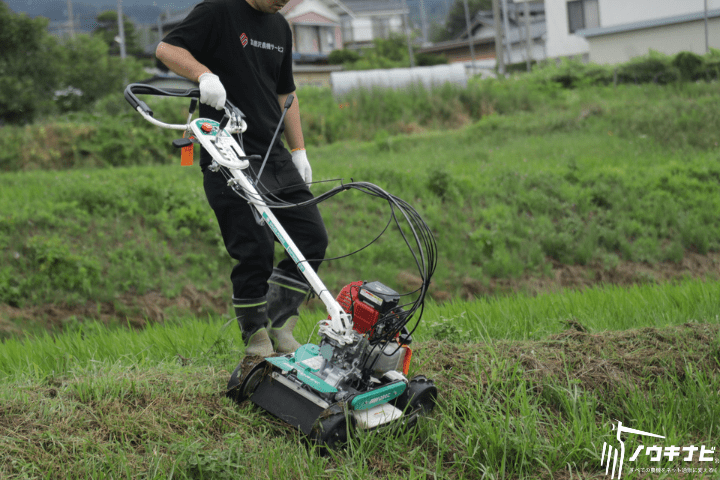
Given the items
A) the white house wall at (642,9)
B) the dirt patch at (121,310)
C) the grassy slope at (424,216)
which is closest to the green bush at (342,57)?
the white house wall at (642,9)

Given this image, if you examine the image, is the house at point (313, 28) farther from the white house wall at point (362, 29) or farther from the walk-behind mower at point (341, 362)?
the walk-behind mower at point (341, 362)

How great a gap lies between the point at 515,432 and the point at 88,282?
16.8ft

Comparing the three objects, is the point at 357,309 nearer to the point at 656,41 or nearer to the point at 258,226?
the point at 258,226

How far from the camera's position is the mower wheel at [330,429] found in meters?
2.57

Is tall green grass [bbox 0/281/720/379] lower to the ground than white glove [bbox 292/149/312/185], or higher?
lower

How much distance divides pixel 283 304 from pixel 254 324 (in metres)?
0.25

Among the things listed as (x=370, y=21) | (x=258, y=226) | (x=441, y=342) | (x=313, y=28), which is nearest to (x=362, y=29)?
(x=370, y=21)

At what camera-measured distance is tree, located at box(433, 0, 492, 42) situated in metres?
54.3

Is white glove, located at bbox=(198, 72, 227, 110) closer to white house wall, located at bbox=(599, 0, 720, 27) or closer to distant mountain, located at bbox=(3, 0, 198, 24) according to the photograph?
white house wall, located at bbox=(599, 0, 720, 27)

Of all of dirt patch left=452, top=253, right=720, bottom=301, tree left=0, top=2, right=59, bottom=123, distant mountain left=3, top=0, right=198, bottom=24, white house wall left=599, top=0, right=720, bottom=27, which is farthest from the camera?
distant mountain left=3, top=0, right=198, bottom=24

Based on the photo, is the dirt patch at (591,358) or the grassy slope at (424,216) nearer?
the dirt patch at (591,358)

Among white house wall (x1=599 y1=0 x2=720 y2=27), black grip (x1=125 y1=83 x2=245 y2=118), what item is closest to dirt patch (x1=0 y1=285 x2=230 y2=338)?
black grip (x1=125 y1=83 x2=245 y2=118)

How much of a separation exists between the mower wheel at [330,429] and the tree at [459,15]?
54.8m

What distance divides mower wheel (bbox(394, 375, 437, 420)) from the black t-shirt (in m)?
1.45
